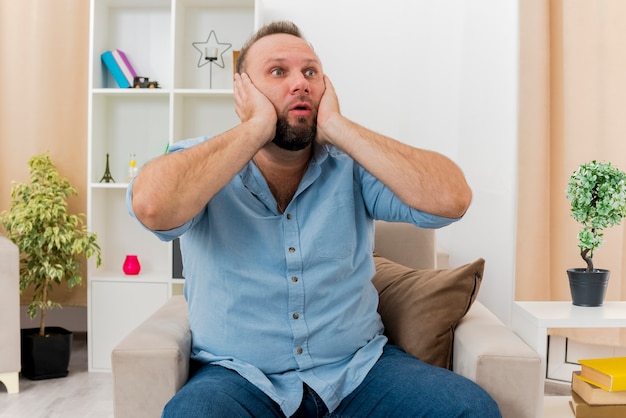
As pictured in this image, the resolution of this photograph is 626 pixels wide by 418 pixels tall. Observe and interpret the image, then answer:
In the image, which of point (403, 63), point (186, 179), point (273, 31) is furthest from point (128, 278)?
point (186, 179)

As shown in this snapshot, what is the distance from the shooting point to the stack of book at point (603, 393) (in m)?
1.91

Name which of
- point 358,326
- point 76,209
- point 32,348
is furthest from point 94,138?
point 358,326

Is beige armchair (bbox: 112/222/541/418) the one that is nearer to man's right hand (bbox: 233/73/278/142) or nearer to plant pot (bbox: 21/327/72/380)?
man's right hand (bbox: 233/73/278/142)

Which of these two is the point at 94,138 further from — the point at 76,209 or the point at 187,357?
the point at 187,357

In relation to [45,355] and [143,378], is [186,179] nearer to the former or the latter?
[143,378]

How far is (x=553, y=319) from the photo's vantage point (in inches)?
72.1

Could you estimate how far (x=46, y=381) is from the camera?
3.29 m

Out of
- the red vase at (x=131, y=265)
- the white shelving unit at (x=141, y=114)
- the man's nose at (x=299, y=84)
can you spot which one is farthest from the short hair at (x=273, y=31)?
the red vase at (x=131, y=265)

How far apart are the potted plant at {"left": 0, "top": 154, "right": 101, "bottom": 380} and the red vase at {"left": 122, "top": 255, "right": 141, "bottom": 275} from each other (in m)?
0.15

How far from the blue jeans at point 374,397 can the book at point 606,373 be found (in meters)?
0.49

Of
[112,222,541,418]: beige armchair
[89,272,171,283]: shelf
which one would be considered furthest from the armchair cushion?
[89,272,171,283]: shelf

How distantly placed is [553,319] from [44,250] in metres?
2.31

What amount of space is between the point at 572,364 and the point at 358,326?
1.72 meters

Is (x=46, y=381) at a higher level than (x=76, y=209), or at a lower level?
lower
